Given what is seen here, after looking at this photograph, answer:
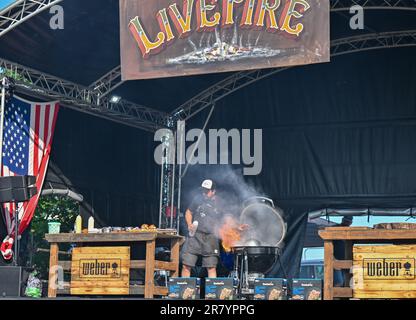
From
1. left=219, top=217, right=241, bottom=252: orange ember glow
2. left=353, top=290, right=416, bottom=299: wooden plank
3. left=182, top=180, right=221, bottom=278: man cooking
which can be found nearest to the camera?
left=353, top=290, right=416, bottom=299: wooden plank

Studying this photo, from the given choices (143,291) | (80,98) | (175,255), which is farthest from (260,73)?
(143,291)

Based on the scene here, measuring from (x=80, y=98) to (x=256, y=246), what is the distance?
5.63 m

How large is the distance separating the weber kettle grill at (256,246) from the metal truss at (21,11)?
463cm

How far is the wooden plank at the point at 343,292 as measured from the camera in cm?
995

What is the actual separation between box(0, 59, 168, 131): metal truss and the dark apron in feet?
14.3

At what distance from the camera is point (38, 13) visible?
13539 mm

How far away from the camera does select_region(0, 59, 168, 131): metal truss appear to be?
47.4 ft

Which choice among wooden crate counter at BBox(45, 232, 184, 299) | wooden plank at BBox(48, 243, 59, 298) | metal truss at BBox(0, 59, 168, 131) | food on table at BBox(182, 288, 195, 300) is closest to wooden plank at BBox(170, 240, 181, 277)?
wooden crate counter at BBox(45, 232, 184, 299)

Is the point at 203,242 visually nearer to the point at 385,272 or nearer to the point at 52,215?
the point at 385,272

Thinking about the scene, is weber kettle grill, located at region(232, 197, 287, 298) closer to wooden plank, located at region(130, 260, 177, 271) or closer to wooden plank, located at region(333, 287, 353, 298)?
wooden plank, located at region(130, 260, 177, 271)

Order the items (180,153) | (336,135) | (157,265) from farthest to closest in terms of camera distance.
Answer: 1. (180,153)
2. (336,135)
3. (157,265)

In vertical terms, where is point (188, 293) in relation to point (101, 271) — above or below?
below

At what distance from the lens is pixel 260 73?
17688 millimetres

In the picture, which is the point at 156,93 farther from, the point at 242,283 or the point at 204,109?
the point at 242,283
